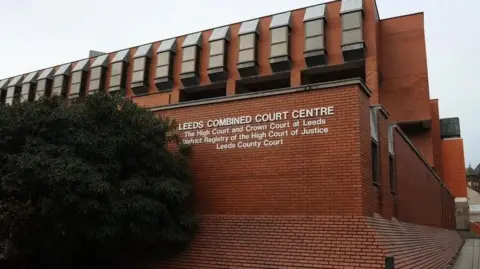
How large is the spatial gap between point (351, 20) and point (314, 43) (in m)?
2.42

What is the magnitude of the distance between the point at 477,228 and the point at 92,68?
34324 millimetres

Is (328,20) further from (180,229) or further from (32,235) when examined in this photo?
(32,235)

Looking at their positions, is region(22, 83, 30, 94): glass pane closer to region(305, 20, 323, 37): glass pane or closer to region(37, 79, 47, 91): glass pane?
region(37, 79, 47, 91): glass pane

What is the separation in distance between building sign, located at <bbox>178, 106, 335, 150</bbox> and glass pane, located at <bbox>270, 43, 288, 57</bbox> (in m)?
15.3

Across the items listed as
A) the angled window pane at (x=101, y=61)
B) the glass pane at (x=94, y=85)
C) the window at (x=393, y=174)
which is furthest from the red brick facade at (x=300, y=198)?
the angled window pane at (x=101, y=61)

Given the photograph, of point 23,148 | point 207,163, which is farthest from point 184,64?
point 23,148

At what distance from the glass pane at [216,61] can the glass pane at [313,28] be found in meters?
5.77

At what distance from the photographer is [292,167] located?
434 inches

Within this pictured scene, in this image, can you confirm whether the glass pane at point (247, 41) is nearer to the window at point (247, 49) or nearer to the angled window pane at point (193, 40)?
the window at point (247, 49)

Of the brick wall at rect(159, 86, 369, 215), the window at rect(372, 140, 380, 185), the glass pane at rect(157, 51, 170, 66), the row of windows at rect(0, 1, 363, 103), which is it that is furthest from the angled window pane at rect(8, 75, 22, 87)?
the window at rect(372, 140, 380, 185)

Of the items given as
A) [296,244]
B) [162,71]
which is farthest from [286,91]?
[162,71]

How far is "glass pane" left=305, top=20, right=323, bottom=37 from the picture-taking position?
2640cm

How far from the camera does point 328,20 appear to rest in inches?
1056

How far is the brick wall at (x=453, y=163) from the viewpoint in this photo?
1531 inches
